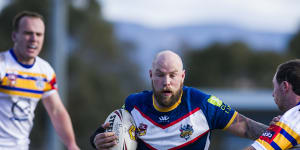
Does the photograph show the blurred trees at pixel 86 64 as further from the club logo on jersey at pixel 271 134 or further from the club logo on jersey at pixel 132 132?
the club logo on jersey at pixel 271 134

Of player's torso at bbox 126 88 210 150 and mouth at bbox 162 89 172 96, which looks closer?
mouth at bbox 162 89 172 96

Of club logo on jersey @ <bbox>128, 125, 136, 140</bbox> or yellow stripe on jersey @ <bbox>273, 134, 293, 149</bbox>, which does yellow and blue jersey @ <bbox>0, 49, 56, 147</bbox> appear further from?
yellow stripe on jersey @ <bbox>273, 134, 293, 149</bbox>

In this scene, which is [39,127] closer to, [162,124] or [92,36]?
[92,36]

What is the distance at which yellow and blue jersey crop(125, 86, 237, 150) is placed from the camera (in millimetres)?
5273

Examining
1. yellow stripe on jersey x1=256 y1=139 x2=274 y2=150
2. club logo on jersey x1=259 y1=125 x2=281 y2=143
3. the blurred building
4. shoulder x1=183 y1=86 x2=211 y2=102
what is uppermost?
shoulder x1=183 y1=86 x2=211 y2=102

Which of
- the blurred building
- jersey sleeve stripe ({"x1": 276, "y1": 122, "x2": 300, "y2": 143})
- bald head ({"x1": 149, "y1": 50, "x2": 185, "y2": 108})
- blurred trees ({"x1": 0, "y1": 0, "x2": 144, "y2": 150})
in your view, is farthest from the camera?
the blurred building

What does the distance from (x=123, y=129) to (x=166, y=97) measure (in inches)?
22.5

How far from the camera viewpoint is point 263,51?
143ft

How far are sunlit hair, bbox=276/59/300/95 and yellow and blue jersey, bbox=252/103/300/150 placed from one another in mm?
290

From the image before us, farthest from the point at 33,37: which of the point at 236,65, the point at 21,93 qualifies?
the point at 236,65

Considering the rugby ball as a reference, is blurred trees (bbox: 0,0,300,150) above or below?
below

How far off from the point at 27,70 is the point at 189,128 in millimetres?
2493

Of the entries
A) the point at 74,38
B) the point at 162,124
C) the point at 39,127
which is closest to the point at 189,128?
the point at 162,124

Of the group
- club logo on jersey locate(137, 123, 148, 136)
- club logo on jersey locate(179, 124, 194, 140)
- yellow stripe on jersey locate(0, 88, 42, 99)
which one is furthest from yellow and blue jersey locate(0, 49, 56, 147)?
club logo on jersey locate(179, 124, 194, 140)
